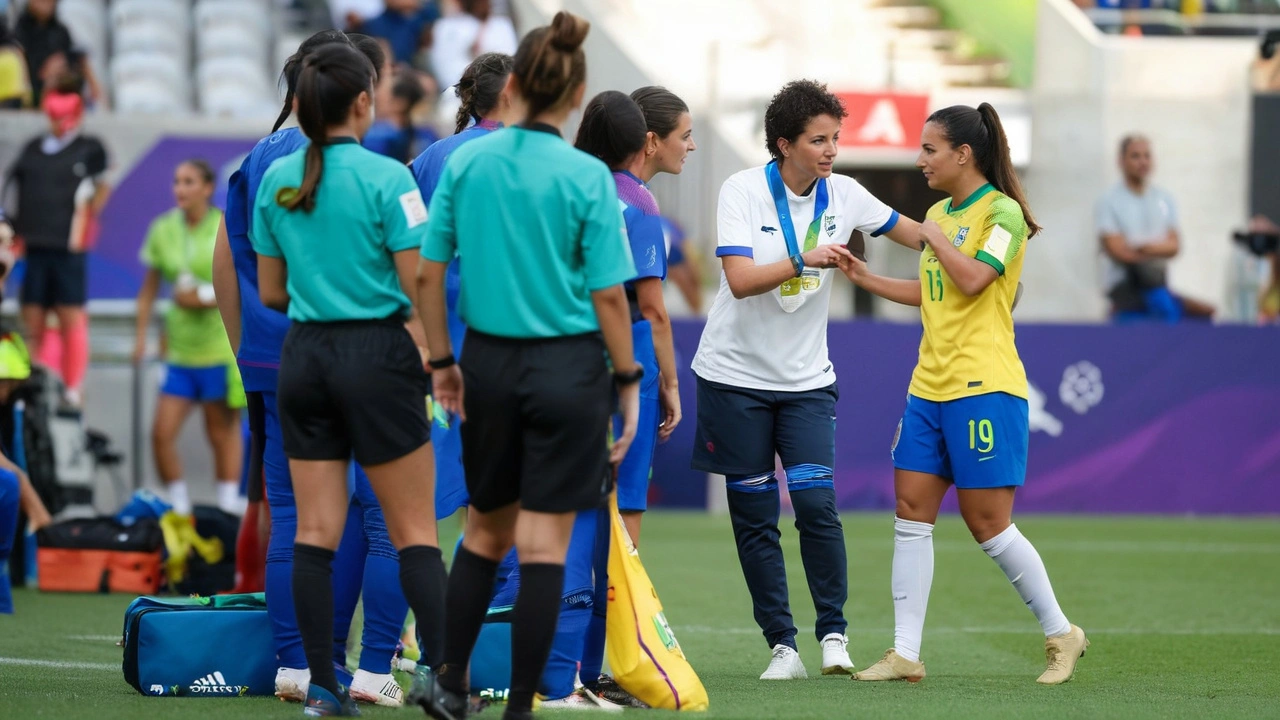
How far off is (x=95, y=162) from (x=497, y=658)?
8.35 meters

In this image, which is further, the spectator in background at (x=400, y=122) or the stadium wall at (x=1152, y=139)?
the stadium wall at (x=1152, y=139)

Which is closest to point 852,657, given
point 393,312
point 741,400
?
point 741,400

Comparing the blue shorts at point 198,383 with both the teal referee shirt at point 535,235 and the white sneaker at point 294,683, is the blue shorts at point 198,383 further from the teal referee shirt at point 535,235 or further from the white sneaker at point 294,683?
the teal referee shirt at point 535,235

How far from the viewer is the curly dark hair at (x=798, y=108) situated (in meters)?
5.65

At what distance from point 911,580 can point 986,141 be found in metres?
1.53

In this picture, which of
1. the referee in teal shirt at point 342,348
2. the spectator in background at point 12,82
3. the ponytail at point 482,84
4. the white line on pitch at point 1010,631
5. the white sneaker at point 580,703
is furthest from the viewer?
the spectator in background at point 12,82

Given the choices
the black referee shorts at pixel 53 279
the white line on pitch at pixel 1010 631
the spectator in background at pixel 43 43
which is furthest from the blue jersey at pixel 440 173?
the spectator in background at pixel 43 43

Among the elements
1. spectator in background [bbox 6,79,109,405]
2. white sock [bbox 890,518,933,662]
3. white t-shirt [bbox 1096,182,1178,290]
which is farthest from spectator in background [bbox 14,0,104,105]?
white sock [bbox 890,518,933,662]

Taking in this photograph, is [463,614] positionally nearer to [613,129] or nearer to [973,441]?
[613,129]

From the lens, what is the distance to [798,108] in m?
5.66

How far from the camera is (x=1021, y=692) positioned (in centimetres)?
532

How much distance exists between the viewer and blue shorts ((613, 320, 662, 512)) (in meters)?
5.07

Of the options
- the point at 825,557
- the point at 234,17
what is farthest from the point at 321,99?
the point at 234,17

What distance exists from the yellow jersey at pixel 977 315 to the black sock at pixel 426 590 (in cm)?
198
